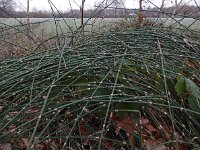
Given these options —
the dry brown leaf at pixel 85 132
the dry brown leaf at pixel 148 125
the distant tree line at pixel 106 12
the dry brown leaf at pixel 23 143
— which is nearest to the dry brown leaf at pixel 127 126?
the dry brown leaf at pixel 148 125

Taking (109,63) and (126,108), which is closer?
(126,108)

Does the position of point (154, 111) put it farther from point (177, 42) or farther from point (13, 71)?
point (13, 71)

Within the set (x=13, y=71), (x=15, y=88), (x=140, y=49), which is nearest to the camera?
(x=15, y=88)

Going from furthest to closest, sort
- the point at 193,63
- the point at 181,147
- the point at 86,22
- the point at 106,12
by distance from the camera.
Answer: the point at 106,12, the point at 86,22, the point at 193,63, the point at 181,147

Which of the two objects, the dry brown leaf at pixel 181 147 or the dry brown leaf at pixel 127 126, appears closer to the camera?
the dry brown leaf at pixel 127 126

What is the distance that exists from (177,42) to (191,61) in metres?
0.14

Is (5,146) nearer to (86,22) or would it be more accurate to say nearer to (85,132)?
(85,132)

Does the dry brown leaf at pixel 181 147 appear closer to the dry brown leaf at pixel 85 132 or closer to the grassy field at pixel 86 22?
the dry brown leaf at pixel 85 132

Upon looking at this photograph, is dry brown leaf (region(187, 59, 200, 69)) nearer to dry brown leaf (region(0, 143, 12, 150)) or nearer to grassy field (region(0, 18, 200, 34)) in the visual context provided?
grassy field (region(0, 18, 200, 34))

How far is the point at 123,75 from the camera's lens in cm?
182

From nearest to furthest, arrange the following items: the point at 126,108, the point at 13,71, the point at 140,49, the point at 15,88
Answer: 1. the point at 126,108
2. the point at 15,88
3. the point at 13,71
4. the point at 140,49

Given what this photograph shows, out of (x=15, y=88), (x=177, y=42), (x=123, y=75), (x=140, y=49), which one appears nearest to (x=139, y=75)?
(x=123, y=75)

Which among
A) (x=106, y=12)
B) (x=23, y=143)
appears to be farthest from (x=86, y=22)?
(x=106, y=12)

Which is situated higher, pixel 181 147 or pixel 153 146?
pixel 153 146
